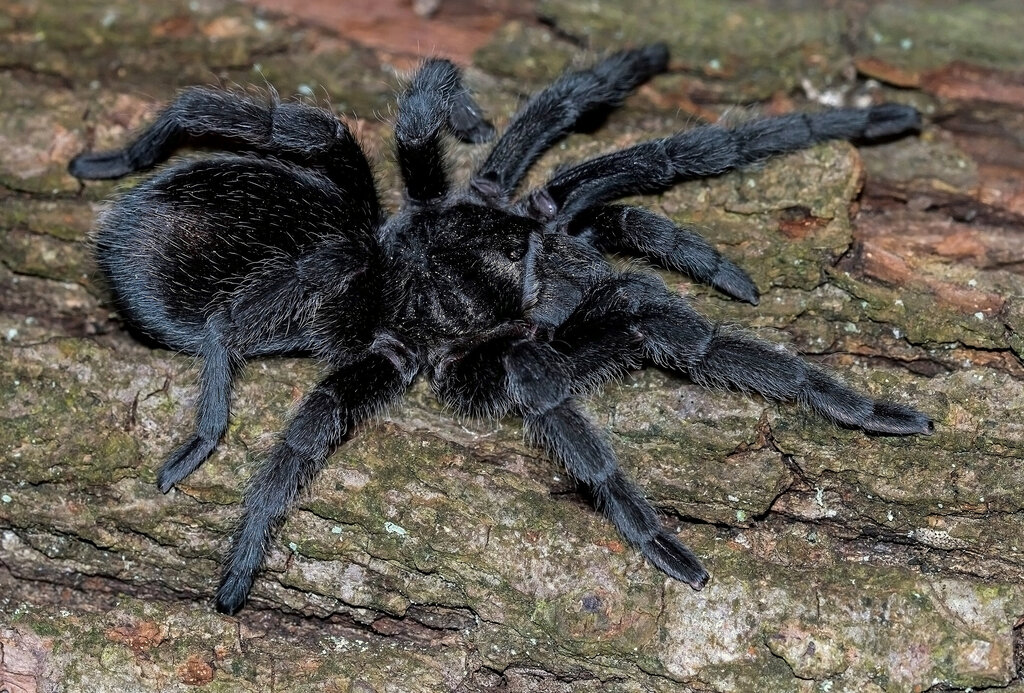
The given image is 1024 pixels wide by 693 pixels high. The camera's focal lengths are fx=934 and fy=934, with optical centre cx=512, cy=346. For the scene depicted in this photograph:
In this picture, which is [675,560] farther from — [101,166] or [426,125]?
[101,166]

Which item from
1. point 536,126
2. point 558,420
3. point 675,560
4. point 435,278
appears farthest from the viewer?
point 536,126

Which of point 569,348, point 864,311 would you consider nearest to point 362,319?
point 569,348

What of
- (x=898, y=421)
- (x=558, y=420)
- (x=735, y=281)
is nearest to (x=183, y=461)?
(x=558, y=420)

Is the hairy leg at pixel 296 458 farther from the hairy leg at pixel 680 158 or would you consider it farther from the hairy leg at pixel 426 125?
the hairy leg at pixel 680 158

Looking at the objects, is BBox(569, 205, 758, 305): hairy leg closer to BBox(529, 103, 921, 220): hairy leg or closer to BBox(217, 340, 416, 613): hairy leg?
BBox(529, 103, 921, 220): hairy leg

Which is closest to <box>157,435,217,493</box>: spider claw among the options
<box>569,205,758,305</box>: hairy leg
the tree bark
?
the tree bark

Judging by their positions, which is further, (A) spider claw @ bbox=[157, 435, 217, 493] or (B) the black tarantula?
(A) spider claw @ bbox=[157, 435, 217, 493]
